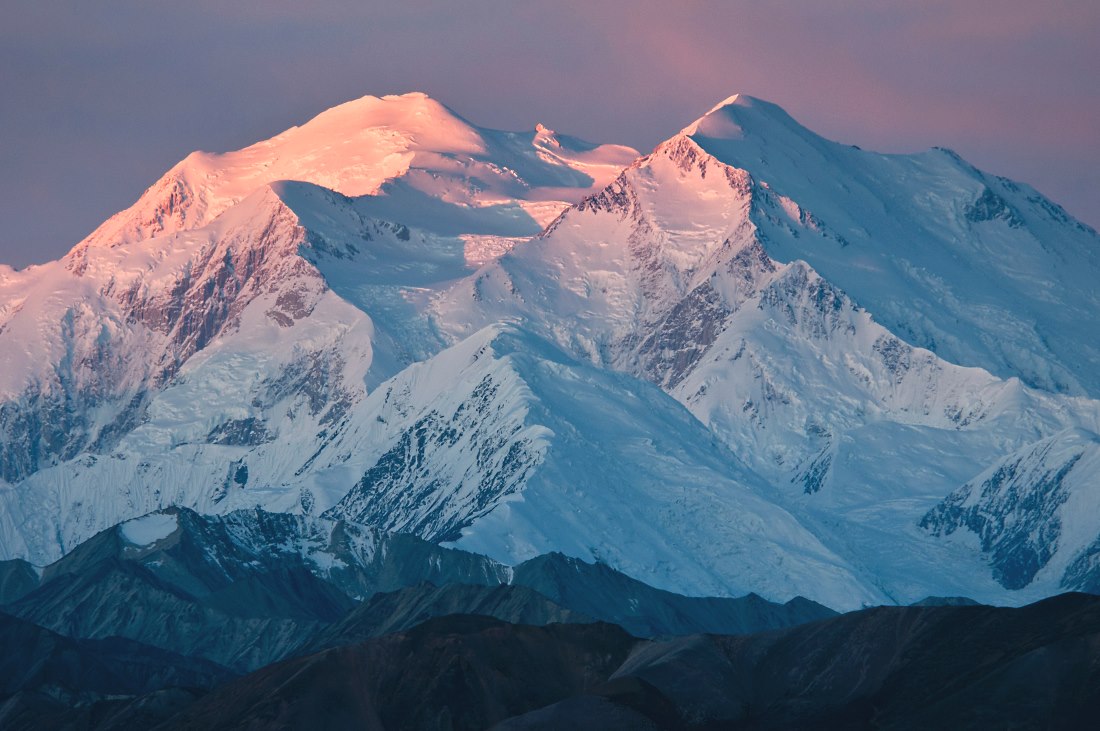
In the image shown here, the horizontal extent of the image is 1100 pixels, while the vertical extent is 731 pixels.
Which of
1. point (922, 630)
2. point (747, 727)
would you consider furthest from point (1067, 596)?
point (747, 727)

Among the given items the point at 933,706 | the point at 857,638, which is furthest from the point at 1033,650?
the point at 857,638

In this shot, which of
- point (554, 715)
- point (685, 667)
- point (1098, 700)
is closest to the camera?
point (1098, 700)

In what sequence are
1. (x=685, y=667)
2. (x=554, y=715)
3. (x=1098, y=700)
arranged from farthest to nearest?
(x=685, y=667), (x=554, y=715), (x=1098, y=700)

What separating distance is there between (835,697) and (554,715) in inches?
772

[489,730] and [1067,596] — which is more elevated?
[1067,596]

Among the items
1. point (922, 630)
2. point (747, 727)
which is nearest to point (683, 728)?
point (747, 727)

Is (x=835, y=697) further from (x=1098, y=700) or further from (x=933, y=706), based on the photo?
(x=1098, y=700)

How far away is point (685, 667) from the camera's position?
7854 inches

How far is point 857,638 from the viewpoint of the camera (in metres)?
200

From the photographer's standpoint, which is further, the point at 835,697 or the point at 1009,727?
the point at 835,697

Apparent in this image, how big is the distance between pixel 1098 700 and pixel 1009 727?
5.60 meters

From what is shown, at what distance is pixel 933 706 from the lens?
18350 cm

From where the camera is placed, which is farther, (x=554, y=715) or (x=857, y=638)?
(x=857, y=638)

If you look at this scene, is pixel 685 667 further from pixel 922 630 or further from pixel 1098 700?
pixel 1098 700
